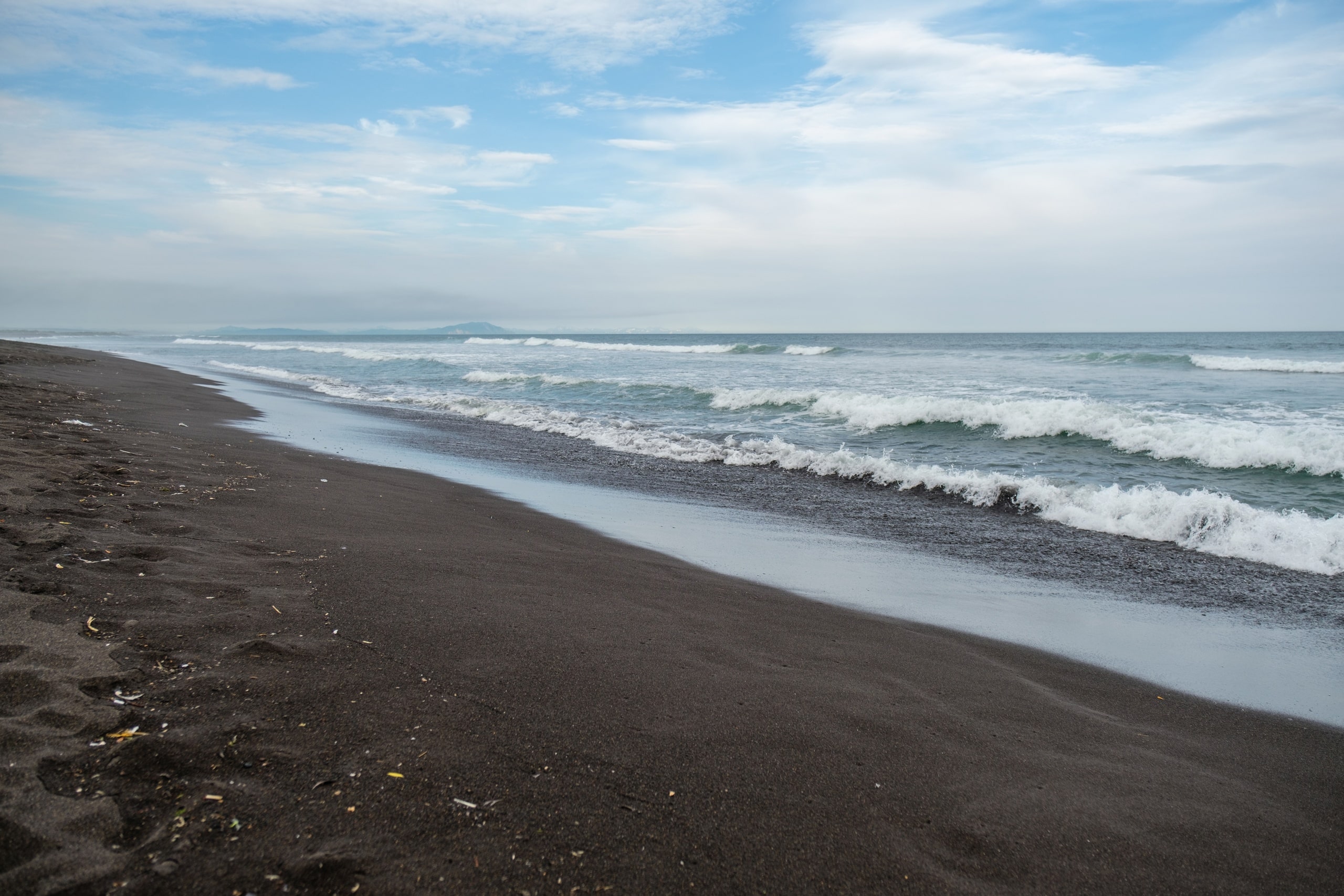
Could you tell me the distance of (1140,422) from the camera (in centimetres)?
1370

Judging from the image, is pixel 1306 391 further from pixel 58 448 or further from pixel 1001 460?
pixel 58 448

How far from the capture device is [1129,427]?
43.5ft

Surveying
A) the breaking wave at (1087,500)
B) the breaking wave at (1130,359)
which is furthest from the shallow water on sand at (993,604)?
the breaking wave at (1130,359)

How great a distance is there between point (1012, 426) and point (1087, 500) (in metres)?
6.11

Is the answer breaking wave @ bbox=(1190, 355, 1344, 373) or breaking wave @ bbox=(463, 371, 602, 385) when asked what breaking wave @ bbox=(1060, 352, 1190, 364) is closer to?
breaking wave @ bbox=(1190, 355, 1344, 373)

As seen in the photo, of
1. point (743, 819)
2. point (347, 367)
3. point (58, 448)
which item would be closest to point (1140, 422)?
point (743, 819)

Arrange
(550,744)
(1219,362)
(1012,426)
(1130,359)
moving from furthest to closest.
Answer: (1130,359), (1219,362), (1012,426), (550,744)

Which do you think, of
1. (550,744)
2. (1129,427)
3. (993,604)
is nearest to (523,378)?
(1129,427)

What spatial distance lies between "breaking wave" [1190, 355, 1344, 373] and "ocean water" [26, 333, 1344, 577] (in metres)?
0.17

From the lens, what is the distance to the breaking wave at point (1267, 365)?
30.2 metres

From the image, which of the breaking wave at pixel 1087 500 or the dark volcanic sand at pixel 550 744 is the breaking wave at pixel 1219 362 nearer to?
the breaking wave at pixel 1087 500

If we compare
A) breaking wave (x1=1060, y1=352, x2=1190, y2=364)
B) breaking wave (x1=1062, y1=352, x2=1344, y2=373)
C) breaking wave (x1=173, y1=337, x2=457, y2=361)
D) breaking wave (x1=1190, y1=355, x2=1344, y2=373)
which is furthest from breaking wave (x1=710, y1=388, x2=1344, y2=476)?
breaking wave (x1=173, y1=337, x2=457, y2=361)

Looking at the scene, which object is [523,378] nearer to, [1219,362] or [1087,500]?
[1087,500]

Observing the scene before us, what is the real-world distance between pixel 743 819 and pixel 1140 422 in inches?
571
